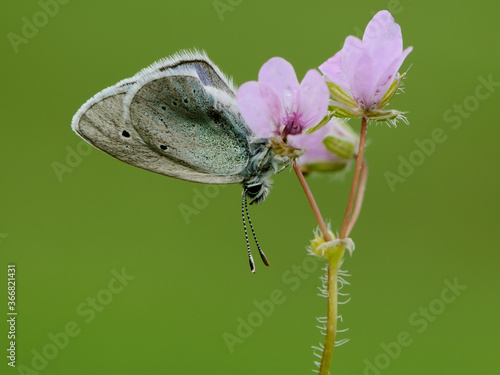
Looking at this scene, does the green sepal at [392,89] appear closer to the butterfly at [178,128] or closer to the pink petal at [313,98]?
the pink petal at [313,98]

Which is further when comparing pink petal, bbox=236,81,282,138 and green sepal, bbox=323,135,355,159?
green sepal, bbox=323,135,355,159

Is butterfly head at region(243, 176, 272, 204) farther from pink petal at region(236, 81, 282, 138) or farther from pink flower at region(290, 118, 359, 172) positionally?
pink flower at region(290, 118, 359, 172)

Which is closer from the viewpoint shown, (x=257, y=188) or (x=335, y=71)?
(x=335, y=71)

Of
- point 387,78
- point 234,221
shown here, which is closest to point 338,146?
point 387,78

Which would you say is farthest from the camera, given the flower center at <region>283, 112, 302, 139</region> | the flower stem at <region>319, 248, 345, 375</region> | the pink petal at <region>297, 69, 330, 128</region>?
the flower center at <region>283, 112, 302, 139</region>

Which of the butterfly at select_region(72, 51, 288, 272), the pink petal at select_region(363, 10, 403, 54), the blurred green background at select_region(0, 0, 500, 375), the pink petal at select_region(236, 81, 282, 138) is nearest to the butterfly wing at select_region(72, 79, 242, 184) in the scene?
the butterfly at select_region(72, 51, 288, 272)

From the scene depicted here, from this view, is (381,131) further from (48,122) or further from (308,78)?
(308,78)

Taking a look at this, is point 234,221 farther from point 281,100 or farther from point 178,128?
point 281,100
